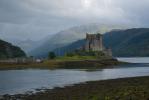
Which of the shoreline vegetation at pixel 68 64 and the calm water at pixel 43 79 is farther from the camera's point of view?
the shoreline vegetation at pixel 68 64

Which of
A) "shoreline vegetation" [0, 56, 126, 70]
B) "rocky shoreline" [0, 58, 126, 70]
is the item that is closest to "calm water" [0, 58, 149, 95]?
"rocky shoreline" [0, 58, 126, 70]

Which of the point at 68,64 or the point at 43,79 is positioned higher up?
the point at 68,64

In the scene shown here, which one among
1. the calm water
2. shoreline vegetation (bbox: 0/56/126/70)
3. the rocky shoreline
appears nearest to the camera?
the calm water

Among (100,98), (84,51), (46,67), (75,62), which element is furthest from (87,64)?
(100,98)

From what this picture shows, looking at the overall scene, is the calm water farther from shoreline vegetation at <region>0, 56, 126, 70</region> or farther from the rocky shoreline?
shoreline vegetation at <region>0, 56, 126, 70</region>

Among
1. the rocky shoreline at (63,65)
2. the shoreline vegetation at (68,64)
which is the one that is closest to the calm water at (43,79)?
the rocky shoreline at (63,65)

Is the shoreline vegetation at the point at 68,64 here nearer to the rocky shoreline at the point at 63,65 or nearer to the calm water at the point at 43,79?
the rocky shoreline at the point at 63,65

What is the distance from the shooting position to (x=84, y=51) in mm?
195750

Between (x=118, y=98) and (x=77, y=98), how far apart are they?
8101 millimetres

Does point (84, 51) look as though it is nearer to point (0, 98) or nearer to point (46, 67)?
point (46, 67)

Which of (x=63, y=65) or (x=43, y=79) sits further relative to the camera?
(x=63, y=65)

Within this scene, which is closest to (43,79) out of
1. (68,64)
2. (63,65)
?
(63,65)

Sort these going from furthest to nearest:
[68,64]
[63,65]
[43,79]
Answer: [68,64] < [63,65] < [43,79]

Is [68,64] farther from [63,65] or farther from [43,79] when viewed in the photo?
[43,79]
